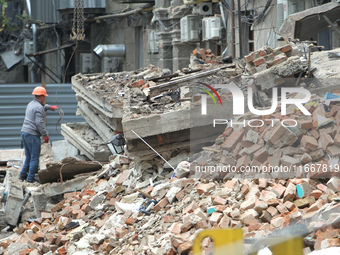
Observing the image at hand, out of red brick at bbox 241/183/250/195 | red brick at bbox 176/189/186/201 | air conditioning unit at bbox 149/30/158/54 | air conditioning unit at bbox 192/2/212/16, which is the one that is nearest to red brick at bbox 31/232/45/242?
red brick at bbox 176/189/186/201

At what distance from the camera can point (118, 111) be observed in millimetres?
9656

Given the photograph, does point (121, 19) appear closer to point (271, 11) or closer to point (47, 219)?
point (271, 11)

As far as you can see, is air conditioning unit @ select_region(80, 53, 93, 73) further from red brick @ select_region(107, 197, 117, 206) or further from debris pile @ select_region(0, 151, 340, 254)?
red brick @ select_region(107, 197, 117, 206)

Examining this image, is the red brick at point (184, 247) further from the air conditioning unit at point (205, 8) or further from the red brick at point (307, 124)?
the air conditioning unit at point (205, 8)

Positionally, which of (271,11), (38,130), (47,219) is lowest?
(47,219)

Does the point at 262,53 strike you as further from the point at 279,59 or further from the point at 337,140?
the point at 337,140

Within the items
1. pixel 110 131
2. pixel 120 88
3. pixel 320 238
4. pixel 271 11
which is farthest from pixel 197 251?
pixel 271 11

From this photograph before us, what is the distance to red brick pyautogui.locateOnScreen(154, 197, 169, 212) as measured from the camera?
22.9ft

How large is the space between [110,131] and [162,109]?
2091 millimetres

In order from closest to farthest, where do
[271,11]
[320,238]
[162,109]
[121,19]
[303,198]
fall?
[320,238]
[303,198]
[162,109]
[271,11]
[121,19]

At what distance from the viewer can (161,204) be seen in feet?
23.0

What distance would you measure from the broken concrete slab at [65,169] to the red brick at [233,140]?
301cm

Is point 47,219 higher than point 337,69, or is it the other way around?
point 337,69

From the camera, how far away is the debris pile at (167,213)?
18.7ft
